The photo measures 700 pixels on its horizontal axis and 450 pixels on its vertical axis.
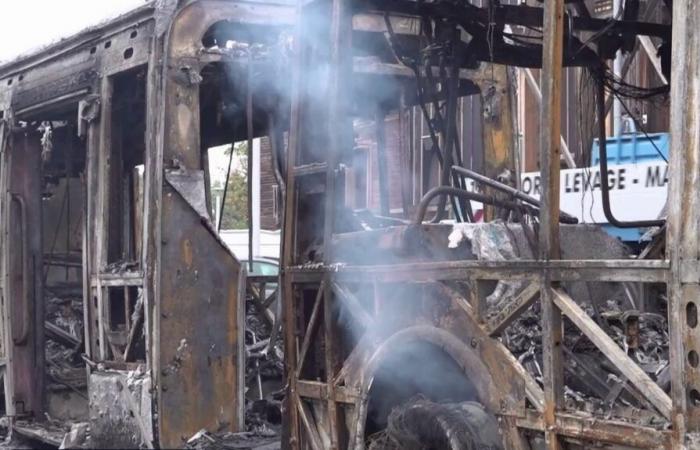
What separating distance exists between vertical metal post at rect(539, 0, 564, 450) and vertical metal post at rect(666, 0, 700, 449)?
0.57 meters

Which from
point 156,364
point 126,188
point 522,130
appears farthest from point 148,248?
point 522,130

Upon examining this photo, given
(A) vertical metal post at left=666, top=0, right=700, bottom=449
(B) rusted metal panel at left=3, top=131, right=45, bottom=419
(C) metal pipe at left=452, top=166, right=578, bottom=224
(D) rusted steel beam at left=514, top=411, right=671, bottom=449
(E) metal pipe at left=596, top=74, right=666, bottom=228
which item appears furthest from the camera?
(B) rusted metal panel at left=3, top=131, right=45, bottom=419

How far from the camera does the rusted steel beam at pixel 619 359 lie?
334 centimetres

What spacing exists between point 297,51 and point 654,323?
2351 millimetres

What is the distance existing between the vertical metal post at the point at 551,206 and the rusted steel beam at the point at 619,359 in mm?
73

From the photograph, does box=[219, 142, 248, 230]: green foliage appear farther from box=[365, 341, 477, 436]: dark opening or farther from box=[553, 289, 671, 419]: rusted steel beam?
box=[553, 289, 671, 419]: rusted steel beam

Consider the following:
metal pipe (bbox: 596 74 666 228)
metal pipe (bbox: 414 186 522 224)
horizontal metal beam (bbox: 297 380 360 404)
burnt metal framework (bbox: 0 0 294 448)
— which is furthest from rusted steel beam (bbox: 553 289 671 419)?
burnt metal framework (bbox: 0 0 294 448)

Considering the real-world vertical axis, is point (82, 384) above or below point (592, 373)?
below

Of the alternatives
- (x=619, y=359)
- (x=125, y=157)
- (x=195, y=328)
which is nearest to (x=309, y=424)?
(x=195, y=328)

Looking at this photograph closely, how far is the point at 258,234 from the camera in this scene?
760 inches

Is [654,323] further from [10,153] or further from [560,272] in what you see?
[10,153]

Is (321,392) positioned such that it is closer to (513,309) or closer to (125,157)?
(513,309)

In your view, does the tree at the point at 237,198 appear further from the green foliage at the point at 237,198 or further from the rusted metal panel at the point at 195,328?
the rusted metal panel at the point at 195,328

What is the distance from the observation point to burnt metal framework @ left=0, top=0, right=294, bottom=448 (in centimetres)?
609
